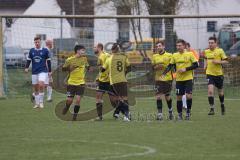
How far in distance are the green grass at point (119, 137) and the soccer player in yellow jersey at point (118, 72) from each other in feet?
1.70

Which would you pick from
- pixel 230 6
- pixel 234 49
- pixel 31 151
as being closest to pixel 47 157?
pixel 31 151

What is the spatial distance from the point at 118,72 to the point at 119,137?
3.97 m

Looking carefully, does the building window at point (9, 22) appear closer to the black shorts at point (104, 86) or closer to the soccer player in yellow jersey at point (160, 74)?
the black shorts at point (104, 86)

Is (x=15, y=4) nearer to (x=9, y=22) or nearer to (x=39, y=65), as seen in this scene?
(x=9, y=22)

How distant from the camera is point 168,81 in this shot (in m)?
18.3

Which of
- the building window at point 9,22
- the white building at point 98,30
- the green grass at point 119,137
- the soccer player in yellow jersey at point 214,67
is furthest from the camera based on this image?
the white building at point 98,30

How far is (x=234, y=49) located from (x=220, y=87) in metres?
11.9

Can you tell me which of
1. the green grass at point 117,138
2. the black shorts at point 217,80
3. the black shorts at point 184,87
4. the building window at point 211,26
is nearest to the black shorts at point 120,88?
the green grass at point 117,138

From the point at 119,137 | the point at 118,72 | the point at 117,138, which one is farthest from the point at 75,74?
A: the point at 117,138

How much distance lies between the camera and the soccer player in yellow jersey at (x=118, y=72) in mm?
18219

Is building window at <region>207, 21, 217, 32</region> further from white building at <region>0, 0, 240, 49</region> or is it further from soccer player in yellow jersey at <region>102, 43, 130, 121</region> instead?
soccer player in yellow jersey at <region>102, 43, 130, 121</region>

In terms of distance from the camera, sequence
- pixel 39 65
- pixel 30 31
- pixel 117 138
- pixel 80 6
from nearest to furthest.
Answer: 1. pixel 117 138
2. pixel 39 65
3. pixel 30 31
4. pixel 80 6

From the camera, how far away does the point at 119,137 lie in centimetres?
1448

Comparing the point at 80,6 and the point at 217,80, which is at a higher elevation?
the point at 80,6
